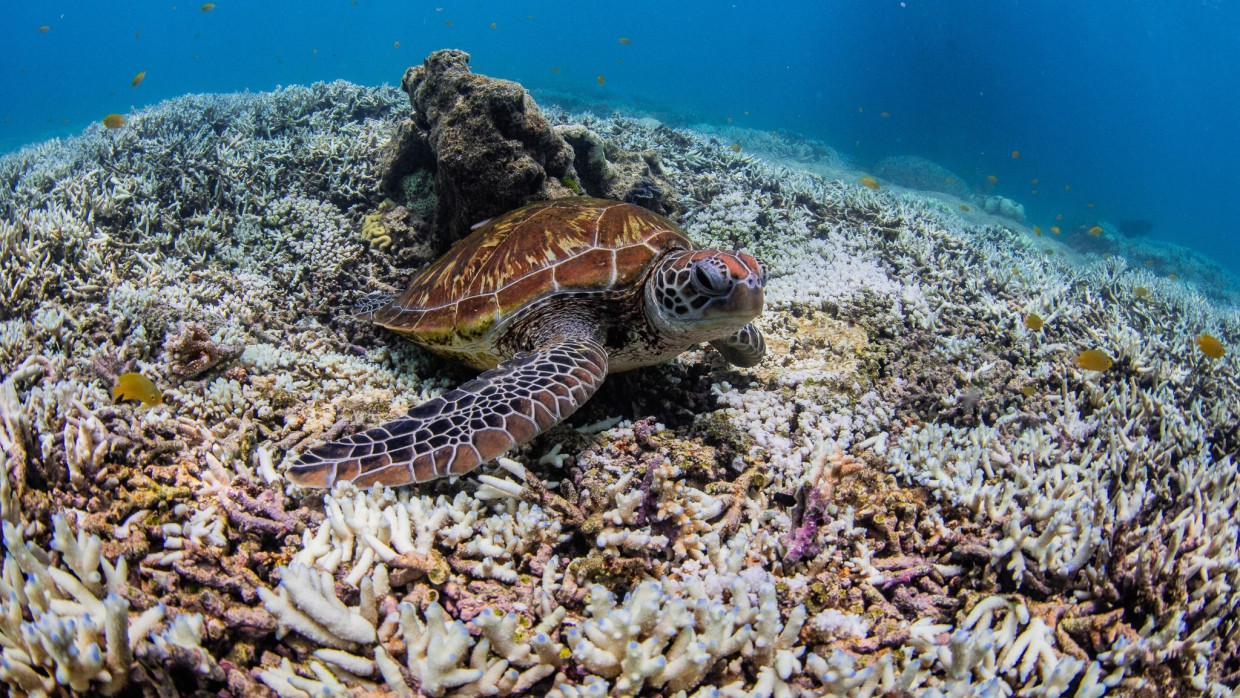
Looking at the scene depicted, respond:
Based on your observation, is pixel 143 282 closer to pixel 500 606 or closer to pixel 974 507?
pixel 500 606

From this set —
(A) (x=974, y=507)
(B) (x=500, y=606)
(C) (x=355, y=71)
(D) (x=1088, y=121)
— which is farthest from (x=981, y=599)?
(D) (x=1088, y=121)

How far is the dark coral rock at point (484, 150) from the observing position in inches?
145

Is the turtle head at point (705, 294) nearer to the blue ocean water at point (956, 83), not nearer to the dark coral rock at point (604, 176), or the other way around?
the dark coral rock at point (604, 176)

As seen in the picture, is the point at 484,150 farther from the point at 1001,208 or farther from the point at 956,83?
the point at 956,83

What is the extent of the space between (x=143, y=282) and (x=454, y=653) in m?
4.03

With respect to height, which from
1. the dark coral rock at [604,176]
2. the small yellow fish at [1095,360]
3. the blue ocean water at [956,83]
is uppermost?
the blue ocean water at [956,83]

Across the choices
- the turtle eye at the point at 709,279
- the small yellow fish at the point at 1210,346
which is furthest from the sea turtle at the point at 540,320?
the small yellow fish at the point at 1210,346

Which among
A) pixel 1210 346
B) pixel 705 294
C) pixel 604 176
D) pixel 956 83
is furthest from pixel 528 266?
pixel 956 83

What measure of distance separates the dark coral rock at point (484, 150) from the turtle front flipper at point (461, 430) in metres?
1.86

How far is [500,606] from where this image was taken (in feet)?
5.29

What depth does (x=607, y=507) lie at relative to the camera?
2.04 meters

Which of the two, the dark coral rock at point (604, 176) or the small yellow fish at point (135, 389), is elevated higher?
the dark coral rock at point (604, 176)

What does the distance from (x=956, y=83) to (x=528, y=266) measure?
67594 mm

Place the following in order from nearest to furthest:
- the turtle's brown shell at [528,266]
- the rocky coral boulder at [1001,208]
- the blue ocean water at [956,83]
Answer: the turtle's brown shell at [528,266], the rocky coral boulder at [1001,208], the blue ocean water at [956,83]
